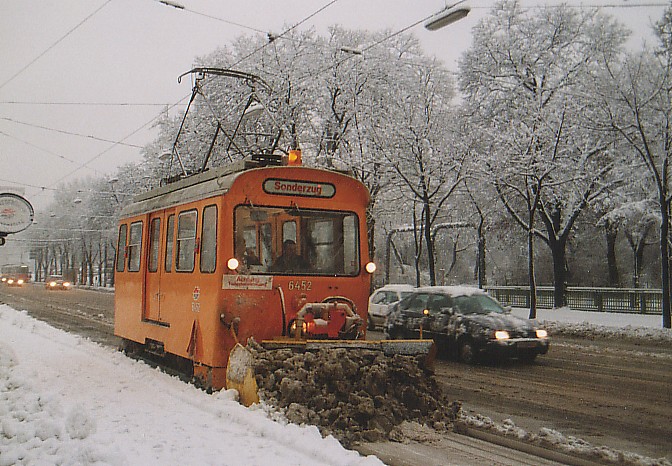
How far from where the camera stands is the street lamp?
12.7 m

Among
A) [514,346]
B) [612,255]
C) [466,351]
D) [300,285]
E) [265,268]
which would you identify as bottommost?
[466,351]

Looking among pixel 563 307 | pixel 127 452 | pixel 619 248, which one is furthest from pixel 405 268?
pixel 127 452

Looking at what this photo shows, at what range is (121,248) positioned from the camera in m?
14.0

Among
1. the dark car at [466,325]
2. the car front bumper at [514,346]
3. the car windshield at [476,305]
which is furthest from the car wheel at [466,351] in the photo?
the car windshield at [476,305]

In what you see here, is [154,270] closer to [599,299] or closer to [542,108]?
[542,108]

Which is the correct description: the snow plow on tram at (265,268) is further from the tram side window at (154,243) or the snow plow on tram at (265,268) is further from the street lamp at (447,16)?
the street lamp at (447,16)

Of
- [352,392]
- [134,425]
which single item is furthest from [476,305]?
[134,425]

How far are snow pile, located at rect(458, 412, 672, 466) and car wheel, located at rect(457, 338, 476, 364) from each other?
18.2 ft

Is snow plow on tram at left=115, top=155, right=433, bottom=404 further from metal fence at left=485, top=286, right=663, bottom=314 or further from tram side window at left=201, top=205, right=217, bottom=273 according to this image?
metal fence at left=485, top=286, right=663, bottom=314

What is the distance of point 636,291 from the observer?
29.6m

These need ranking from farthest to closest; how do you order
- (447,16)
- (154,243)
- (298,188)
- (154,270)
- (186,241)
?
(447,16), (154,243), (154,270), (186,241), (298,188)

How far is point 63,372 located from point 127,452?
5.69 m

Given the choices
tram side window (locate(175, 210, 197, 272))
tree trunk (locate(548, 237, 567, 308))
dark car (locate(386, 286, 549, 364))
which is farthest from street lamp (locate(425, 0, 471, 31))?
tree trunk (locate(548, 237, 567, 308))

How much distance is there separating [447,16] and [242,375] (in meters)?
8.17
